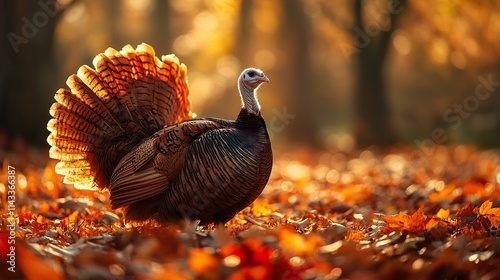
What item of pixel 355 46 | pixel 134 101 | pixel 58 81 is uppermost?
pixel 355 46

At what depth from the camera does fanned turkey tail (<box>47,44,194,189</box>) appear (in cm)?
605

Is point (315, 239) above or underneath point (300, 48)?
underneath

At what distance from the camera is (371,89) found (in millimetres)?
20672

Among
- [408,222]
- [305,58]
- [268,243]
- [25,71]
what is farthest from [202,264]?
[305,58]

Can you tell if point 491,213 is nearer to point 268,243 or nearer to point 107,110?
point 268,243

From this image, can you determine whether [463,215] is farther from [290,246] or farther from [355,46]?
[355,46]

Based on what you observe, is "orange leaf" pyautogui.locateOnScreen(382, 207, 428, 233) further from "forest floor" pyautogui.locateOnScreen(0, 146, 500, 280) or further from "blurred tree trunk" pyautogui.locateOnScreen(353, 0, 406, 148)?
"blurred tree trunk" pyautogui.locateOnScreen(353, 0, 406, 148)

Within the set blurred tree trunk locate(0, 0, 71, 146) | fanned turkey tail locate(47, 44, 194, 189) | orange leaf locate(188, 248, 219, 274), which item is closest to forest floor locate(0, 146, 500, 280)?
orange leaf locate(188, 248, 219, 274)

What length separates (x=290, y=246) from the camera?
388 centimetres

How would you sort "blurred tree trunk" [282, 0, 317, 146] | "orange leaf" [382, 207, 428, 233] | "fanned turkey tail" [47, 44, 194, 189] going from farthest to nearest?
1. "blurred tree trunk" [282, 0, 317, 146]
2. "fanned turkey tail" [47, 44, 194, 189]
3. "orange leaf" [382, 207, 428, 233]

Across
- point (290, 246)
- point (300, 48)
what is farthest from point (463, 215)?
point (300, 48)

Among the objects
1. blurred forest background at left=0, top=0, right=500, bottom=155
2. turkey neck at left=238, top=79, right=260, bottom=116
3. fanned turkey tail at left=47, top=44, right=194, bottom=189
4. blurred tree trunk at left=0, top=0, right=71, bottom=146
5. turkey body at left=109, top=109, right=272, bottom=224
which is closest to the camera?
turkey body at left=109, top=109, right=272, bottom=224

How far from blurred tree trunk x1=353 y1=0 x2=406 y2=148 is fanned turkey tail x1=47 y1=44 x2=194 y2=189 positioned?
46.4 ft

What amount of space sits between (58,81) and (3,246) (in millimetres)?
10496
